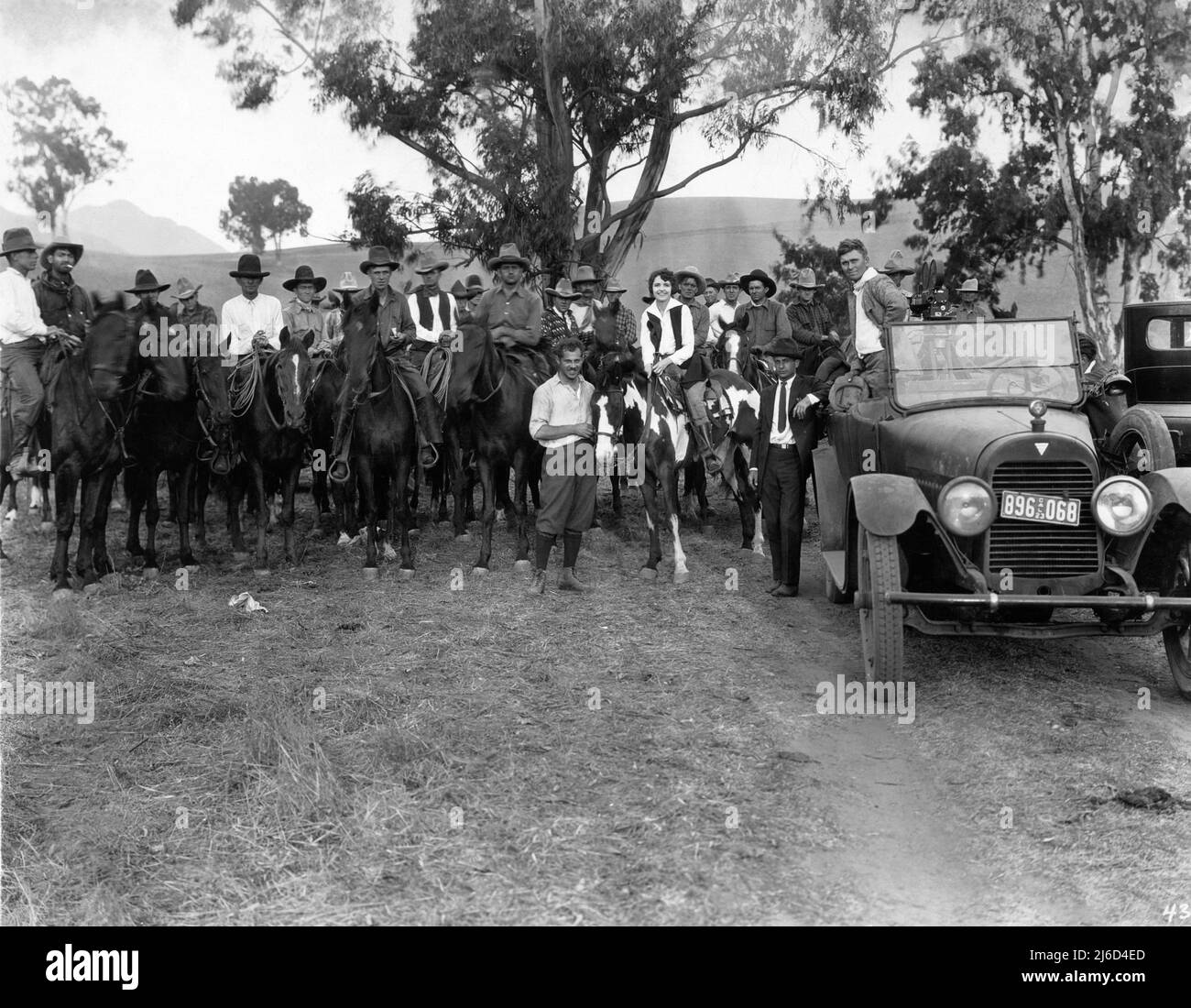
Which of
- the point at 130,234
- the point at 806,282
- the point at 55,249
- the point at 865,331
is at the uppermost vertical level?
the point at 130,234

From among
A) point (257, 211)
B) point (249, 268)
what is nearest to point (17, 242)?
point (249, 268)

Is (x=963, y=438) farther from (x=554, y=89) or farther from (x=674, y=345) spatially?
(x=554, y=89)

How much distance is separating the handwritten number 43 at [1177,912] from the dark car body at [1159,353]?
9.08 metres

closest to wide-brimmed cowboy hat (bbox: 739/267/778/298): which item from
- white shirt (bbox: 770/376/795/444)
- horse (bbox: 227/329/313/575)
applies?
white shirt (bbox: 770/376/795/444)

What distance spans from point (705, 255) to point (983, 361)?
38.6 metres

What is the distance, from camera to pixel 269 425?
1216cm

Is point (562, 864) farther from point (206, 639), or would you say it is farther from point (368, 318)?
point (368, 318)

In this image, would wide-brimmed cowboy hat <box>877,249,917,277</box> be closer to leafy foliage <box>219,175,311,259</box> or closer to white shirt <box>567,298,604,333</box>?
white shirt <box>567,298,604,333</box>

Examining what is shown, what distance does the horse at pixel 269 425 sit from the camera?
11938mm

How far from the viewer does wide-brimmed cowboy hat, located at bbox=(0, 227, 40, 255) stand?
37.0ft

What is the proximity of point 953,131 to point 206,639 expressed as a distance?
99.6ft

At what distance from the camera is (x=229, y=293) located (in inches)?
1917

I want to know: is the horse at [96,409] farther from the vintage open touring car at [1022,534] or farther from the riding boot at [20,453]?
the vintage open touring car at [1022,534]

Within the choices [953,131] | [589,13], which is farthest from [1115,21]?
[589,13]
